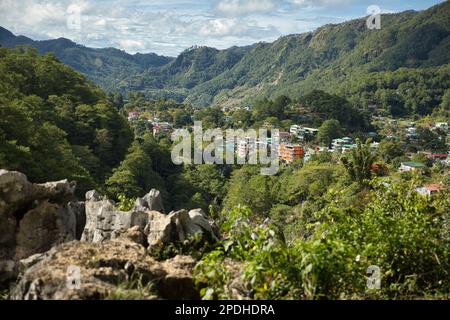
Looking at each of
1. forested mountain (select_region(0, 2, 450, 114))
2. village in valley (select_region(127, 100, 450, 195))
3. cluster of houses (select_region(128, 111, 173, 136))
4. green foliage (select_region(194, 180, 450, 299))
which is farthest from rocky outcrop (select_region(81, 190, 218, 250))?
forested mountain (select_region(0, 2, 450, 114))

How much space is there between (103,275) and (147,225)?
3.41 m

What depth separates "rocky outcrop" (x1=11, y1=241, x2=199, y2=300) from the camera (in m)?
4.10

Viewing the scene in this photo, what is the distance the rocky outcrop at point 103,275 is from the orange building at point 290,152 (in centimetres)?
4706

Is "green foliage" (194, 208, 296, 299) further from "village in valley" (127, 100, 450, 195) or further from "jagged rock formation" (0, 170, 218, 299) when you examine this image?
"village in valley" (127, 100, 450, 195)

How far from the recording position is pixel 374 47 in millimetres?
141625

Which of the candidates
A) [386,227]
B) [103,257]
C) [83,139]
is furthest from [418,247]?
[83,139]

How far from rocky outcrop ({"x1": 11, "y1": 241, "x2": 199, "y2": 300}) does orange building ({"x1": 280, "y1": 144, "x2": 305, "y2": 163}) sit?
47.1 metres

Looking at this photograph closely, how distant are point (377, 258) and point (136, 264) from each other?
266 centimetres

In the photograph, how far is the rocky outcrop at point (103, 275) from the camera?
4.10 m

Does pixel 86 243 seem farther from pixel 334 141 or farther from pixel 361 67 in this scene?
pixel 361 67

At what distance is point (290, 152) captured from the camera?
5300 cm

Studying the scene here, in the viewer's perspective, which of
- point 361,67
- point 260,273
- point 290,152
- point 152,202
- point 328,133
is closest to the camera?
point 260,273

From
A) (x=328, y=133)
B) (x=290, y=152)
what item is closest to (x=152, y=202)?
(x=290, y=152)

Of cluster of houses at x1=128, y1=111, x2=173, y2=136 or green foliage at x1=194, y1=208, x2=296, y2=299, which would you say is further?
cluster of houses at x1=128, y1=111, x2=173, y2=136
